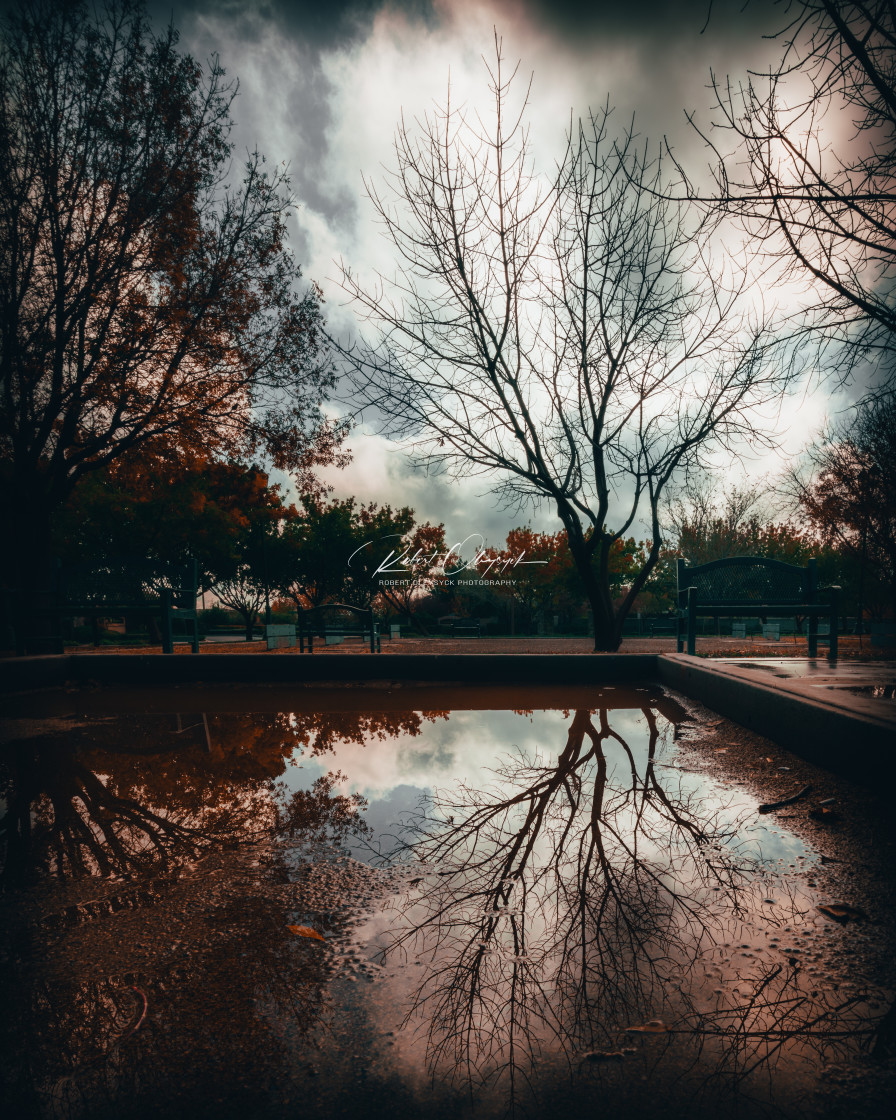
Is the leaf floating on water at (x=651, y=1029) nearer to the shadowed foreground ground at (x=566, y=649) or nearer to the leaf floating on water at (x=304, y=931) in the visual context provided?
the leaf floating on water at (x=304, y=931)

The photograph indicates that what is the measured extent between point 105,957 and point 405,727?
3019mm

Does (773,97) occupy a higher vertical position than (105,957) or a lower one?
higher

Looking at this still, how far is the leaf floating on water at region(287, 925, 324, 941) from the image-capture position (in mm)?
1750

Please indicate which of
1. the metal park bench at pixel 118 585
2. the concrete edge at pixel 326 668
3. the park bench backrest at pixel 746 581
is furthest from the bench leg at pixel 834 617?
the metal park bench at pixel 118 585

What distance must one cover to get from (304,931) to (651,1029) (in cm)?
92

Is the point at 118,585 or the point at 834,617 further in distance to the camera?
the point at 118,585

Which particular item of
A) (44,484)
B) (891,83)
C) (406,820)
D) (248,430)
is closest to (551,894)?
(406,820)

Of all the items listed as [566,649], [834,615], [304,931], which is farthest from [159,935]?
[566,649]

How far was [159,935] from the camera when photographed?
176 cm

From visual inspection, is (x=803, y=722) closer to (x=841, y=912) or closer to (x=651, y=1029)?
(x=841, y=912)

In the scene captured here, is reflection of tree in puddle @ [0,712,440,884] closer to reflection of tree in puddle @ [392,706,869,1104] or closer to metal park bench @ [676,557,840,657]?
reflection of tree in puddle @ [392,706,869,1104]

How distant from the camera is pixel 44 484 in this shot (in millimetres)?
10055

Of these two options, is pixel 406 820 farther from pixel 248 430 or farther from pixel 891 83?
pixel 248 430

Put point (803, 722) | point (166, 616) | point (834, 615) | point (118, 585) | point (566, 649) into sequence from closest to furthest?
1. point (803, 722)
2. point (834, 615)
3. point (166, 616)
4. point (118, 585)
5. point (566, 649)
